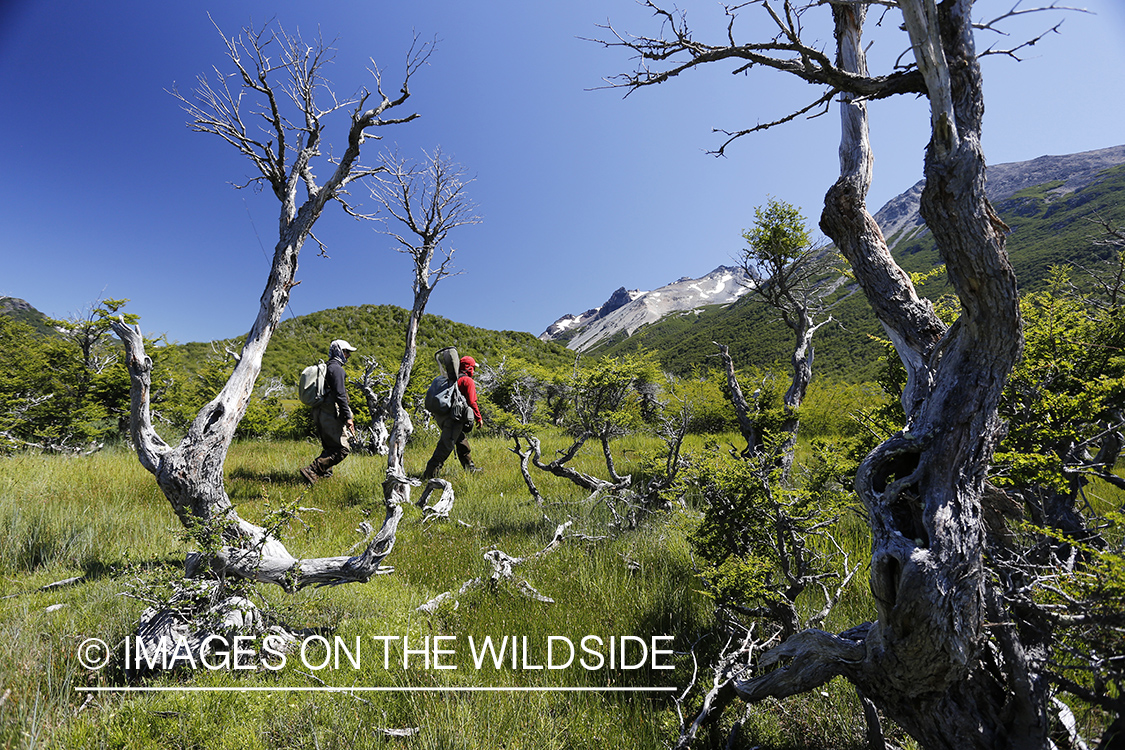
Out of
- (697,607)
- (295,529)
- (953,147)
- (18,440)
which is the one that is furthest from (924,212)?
(18,440)

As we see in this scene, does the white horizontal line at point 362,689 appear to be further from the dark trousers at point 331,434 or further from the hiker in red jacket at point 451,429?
the dark trousers at point 331,434

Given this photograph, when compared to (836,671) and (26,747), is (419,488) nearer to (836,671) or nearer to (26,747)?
(26,747)

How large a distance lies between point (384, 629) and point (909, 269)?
48.9 m

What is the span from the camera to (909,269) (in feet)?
121

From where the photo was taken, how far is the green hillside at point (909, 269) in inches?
2140

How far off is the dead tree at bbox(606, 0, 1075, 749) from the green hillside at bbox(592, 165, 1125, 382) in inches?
1503

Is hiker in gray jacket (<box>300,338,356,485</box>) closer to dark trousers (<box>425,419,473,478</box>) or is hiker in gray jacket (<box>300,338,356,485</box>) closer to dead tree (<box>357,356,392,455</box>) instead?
dead tree (<box>357,356,392,455</box>)

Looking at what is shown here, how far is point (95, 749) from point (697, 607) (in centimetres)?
378

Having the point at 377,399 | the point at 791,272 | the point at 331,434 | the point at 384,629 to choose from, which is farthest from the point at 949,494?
the point at 377,399

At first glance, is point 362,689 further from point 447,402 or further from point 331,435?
point 331,435

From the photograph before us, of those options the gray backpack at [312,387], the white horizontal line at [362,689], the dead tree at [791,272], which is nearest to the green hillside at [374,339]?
the gray backpack at [312,387]

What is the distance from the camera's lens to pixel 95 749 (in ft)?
6.25

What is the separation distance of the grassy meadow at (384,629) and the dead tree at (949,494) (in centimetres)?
92

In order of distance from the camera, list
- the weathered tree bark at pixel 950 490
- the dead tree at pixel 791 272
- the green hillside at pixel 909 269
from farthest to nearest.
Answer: the green hillside at pixel 909 269 < the dead tree at pixel 791 272 < the weathered tree bark at pixel 950 490
